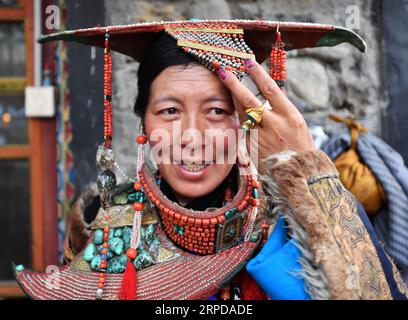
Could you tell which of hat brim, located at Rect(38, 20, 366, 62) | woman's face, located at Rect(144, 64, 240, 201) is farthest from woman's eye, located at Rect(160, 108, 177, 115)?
hat brim, located at Rect(38, 20, 366, 62)

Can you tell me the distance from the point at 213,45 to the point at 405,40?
5.09 feet

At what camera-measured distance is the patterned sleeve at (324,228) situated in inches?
44.1

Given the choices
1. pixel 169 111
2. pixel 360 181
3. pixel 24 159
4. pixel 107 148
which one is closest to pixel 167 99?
pixel 169 111

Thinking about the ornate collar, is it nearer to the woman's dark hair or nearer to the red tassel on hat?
the red tassel on hat

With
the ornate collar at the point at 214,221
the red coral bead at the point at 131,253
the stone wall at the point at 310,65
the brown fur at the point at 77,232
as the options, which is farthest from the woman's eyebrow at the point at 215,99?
the stone wall at the point at 310,65

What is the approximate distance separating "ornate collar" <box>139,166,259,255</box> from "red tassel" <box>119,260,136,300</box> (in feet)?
0.55

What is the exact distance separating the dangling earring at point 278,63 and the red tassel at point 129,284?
2.25ft

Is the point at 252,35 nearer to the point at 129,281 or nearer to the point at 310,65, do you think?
the point at 129,281

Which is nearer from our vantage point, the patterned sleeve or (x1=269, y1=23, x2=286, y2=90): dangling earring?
the patterned sleeve

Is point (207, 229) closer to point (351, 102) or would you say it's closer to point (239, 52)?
point (239, 52)

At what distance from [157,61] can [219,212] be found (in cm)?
48

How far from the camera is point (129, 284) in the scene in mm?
1441

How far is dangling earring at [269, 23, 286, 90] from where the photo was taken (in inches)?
54.6

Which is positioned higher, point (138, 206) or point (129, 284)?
point (138, 206)
